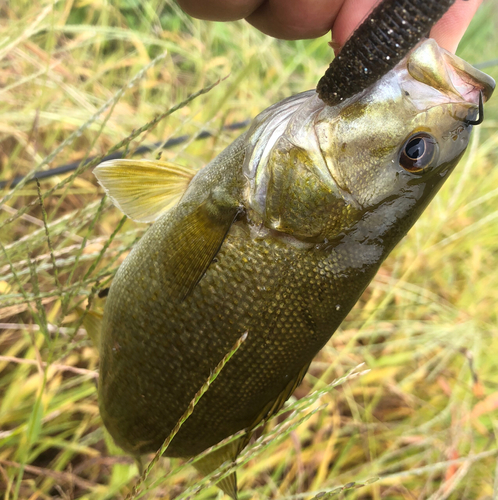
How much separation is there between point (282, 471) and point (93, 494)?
41.1 inches

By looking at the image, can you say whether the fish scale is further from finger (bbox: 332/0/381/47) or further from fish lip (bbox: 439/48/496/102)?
finger (bbox: 332/0/381/47)

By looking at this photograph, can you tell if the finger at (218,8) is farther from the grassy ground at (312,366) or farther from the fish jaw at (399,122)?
the fish jaw at (399,122)

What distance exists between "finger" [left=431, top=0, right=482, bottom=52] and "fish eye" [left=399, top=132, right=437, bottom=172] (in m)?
0.48

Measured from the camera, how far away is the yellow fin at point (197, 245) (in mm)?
1123

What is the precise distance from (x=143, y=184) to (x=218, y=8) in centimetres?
67

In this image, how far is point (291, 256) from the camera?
111cm

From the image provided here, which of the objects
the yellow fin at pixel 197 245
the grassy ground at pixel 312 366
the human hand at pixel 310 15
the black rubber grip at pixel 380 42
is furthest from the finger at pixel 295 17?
the yellow fin at pixel 197 245

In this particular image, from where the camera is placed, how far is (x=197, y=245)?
3.71 feet

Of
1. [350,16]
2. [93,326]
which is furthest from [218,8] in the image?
[93,326]

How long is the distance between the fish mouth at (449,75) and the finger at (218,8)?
718 mm

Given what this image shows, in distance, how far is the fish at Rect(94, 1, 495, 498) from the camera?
104 centimetres

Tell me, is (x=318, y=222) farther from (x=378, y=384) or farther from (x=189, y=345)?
(x=378, y=384)

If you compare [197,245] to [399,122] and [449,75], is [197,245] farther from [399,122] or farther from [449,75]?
[449,75]

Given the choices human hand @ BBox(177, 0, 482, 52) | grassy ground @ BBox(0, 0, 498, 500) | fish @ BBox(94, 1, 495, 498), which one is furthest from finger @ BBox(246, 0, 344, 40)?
fish @ BBox(94, 1, 495, 498)
